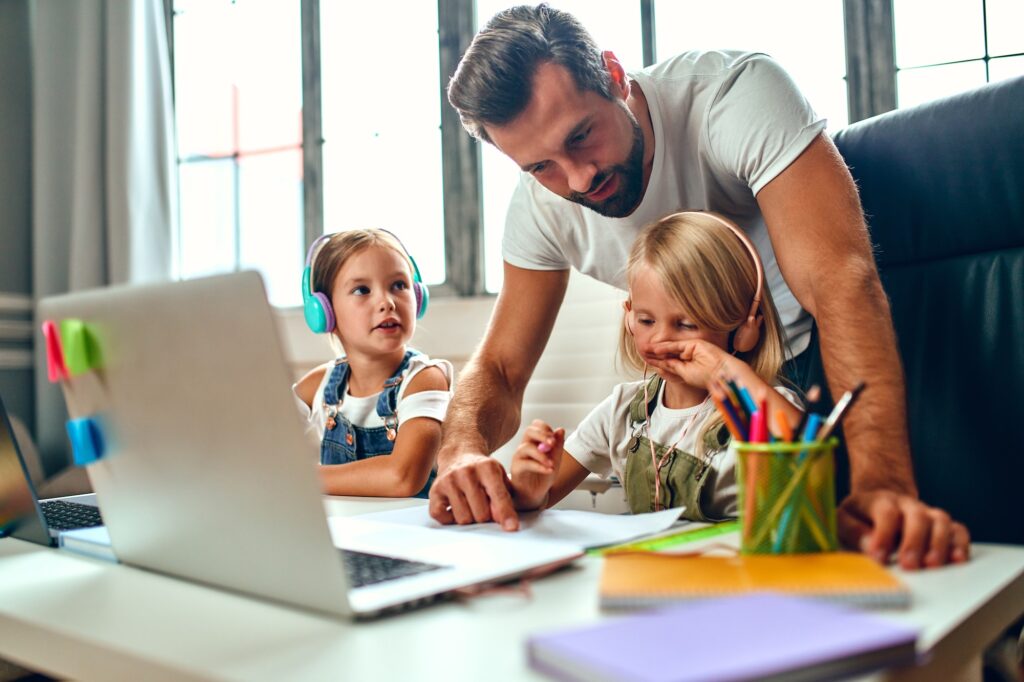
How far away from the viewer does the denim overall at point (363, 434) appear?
1.68 metres

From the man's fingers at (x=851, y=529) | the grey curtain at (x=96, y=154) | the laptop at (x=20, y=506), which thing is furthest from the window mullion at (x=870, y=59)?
the grey curtain at (x=96, y=154)

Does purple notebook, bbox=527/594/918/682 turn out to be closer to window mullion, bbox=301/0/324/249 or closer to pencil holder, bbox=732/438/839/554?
pencil holder, bbox=732/438/839/554

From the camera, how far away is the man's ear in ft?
4.57

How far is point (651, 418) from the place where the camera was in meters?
1.27

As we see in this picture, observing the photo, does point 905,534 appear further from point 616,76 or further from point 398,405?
point 398,405

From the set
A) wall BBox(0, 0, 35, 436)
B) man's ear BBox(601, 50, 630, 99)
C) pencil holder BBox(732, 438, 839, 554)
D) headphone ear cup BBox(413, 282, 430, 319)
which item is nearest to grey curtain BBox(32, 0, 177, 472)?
wall BBox(0, 0, 35, 436)

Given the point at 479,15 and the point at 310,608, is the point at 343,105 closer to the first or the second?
the point at 479,15

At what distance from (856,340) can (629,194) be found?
1.75 feet

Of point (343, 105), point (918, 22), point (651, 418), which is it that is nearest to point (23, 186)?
point (343, 105)

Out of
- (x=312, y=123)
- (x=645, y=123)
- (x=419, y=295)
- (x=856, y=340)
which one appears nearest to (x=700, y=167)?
(x=645, y=123)

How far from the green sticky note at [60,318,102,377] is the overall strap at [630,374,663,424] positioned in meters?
0.80

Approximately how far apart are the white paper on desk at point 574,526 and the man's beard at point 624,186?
23.8 inches

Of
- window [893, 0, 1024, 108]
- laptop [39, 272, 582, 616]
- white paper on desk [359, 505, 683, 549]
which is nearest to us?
laptop [39, 272, 582, 616]

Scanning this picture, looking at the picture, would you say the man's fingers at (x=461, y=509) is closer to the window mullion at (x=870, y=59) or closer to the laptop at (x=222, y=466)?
the laptop at (x=222, y=466)
